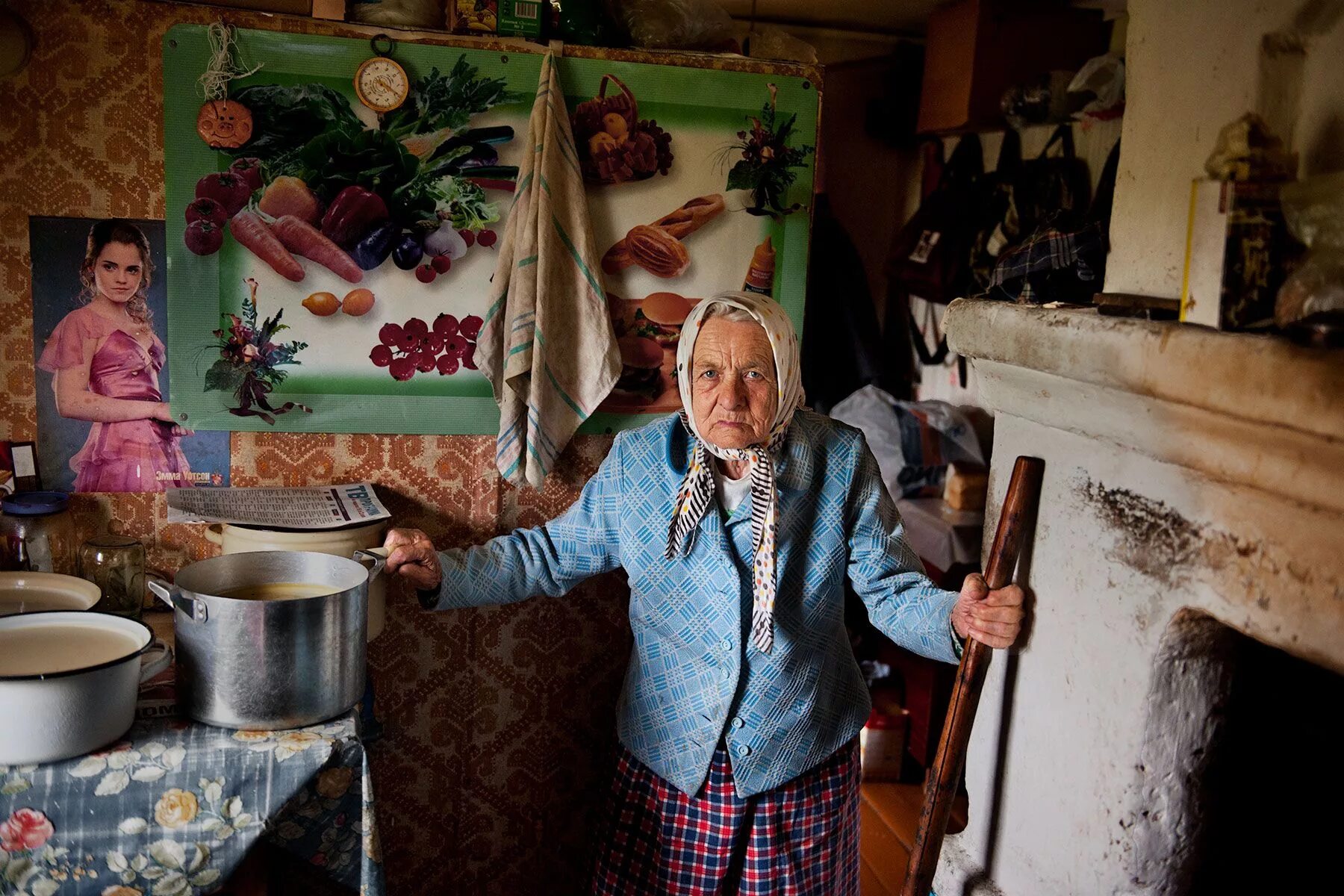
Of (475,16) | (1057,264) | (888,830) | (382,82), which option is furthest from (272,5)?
(888,830)

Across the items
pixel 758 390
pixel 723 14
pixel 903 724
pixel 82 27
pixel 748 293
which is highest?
pixel 723 14

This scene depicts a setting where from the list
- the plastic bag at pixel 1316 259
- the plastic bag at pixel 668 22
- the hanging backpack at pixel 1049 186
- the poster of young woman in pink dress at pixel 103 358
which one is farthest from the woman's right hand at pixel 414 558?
the hanging backpack at pixel 1049 186

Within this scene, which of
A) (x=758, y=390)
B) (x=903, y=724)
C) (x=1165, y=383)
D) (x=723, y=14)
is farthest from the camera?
(x=903, y=724)

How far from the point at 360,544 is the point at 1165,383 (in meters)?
1.19

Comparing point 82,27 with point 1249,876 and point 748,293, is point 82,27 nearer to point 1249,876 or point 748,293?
point 748,293

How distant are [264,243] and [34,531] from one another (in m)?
0.58

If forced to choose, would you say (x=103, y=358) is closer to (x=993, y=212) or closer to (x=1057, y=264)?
(x=1057, y=264)

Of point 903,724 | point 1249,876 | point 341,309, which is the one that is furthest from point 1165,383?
point 903,724

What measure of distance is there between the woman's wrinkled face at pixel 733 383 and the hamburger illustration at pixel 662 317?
13.0 inches

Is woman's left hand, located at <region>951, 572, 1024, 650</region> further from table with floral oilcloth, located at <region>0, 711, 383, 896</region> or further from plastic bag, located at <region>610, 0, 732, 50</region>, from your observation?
plastic bag, located at <region>610, 0, 732, 50</region>

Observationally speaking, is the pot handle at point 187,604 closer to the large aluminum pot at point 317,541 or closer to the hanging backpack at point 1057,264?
the large aluminum pot at point 317,541

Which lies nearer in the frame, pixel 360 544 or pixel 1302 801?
pixel 1302 801

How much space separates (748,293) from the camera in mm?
1764

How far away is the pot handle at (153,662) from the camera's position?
58.5 inches
